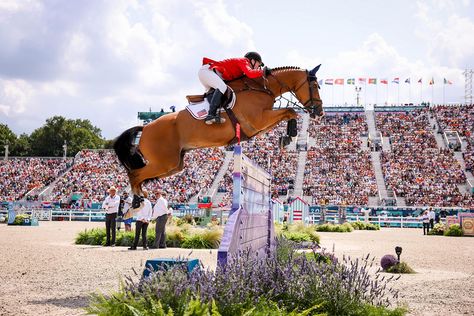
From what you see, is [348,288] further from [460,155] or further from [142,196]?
[460,155]

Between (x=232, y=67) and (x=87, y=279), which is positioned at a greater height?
(x=232, y=67)

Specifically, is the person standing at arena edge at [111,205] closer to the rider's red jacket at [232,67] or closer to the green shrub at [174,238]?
the green shrub at [174,238]

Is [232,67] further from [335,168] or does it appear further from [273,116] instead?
[335,168]

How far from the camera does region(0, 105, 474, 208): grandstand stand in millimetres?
38062

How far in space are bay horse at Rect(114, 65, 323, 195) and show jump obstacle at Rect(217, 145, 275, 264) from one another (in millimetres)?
650

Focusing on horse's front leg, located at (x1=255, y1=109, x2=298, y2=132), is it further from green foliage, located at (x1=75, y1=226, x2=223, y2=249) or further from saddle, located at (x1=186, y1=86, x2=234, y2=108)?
green foliage, located at (x1=75, y1=226, x2=223, y2=249)

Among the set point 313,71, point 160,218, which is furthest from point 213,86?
point 160,218

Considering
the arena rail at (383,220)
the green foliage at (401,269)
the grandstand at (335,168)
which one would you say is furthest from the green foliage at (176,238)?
the grandstand at (335,168)

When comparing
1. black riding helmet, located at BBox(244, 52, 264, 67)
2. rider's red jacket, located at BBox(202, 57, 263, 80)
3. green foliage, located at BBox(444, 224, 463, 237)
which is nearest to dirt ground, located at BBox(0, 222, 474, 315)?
rider's red jacket, located at BBox(202, 57, 263, 80)

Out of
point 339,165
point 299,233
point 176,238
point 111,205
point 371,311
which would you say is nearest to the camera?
point 371,311

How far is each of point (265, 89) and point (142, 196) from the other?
2.34 metres

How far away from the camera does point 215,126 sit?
20.5 feet

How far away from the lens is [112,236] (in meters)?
14.2

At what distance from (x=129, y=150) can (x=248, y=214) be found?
2.57 m
